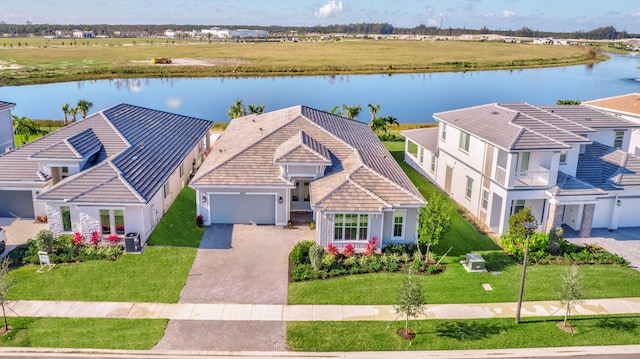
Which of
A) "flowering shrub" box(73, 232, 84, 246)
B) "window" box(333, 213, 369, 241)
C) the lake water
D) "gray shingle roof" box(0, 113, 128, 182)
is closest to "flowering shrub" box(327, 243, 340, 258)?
"window" box(333, 213, 369, 241)

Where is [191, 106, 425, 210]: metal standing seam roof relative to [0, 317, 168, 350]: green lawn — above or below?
above

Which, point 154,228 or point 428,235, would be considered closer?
point 428,235

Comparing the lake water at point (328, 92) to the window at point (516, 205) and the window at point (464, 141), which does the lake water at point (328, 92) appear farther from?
the window at point (516, 205)

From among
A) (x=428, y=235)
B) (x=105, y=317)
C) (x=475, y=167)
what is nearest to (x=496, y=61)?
(x=475, y=167)

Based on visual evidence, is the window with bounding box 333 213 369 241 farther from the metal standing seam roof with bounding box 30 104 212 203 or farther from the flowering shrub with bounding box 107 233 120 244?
the flowering shrub with bounding box 107 233 120 244

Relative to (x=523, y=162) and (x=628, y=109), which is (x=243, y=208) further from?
(x=628, y=109)

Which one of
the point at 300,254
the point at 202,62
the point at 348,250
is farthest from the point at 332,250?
the point at 202,62

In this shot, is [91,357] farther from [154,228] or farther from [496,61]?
[496,61]
